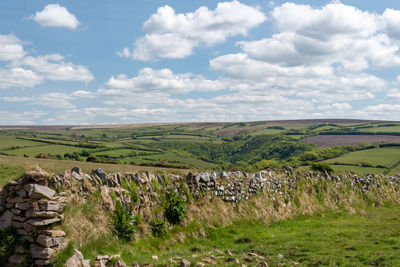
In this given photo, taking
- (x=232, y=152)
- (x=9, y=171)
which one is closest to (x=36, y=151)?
(x=9, y=171)

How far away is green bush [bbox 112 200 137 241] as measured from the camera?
11.7 metres

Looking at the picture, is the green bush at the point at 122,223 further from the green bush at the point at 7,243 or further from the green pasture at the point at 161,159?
the green pasture at the point at 161,159

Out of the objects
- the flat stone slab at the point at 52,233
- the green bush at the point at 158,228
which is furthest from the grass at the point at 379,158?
the flat stone slab at the point at 52,233

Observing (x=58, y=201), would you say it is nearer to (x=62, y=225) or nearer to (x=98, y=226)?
(x=62, y=225)

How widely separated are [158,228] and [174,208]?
1508 millimetres

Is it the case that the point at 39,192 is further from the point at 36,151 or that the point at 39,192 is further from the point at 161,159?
the point at 36,151

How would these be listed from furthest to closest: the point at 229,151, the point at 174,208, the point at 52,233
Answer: the point at 229,151
the point at 174,208
the point at 52,233

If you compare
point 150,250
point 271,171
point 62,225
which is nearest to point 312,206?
point 271,171

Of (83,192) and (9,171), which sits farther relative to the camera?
(9,171)

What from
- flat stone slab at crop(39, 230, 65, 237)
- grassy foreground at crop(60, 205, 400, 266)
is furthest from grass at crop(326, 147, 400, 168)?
flat stone slab at crop(39, 230, 65, 237)

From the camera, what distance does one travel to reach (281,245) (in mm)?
12961

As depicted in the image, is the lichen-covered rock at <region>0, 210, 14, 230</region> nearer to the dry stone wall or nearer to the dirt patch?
the dry stone wall

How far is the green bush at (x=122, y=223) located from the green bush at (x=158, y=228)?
104 centimetres

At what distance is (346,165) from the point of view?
68562 millimetres
